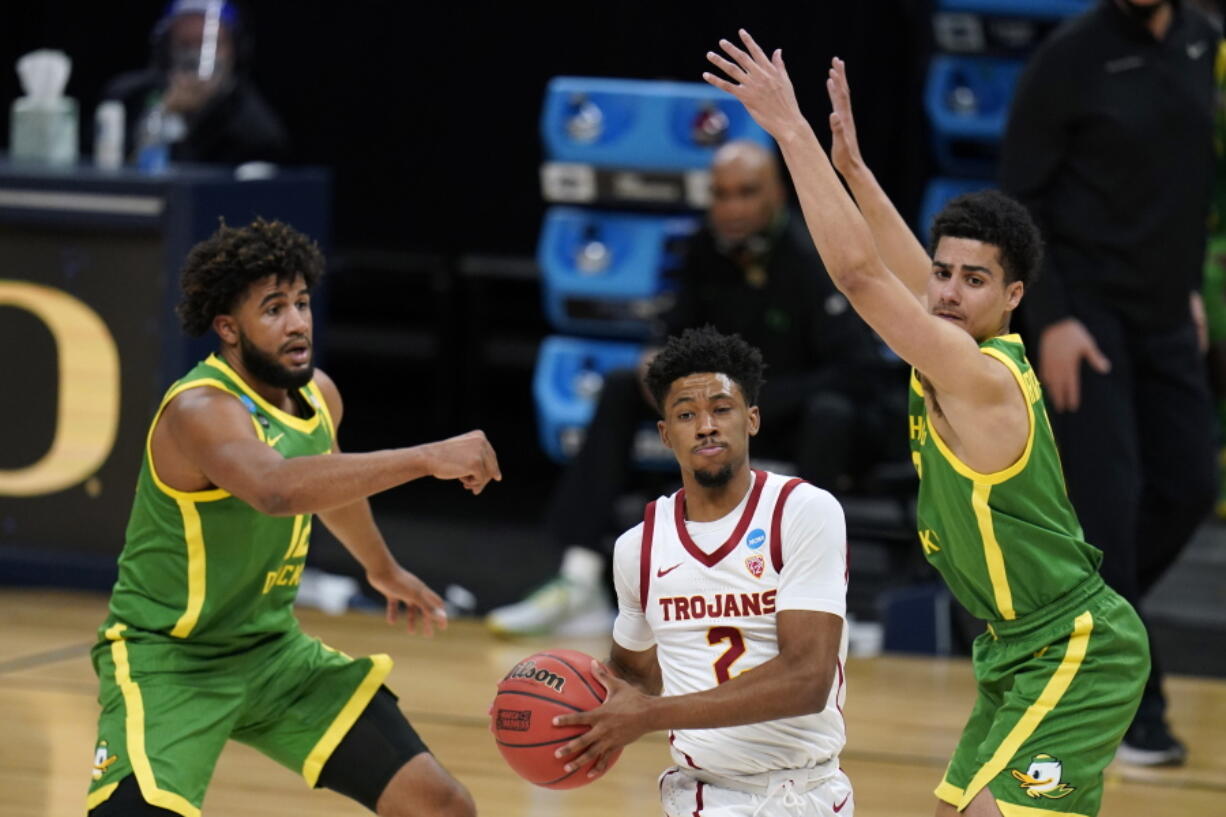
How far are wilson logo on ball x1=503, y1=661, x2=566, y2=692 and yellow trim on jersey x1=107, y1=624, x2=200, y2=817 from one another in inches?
27.7

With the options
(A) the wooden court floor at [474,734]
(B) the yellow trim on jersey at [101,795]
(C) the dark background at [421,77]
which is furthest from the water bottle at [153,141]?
(B) the yellow trim on jersey at [101,795]

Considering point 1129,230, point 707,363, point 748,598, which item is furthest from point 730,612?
point 1129,230

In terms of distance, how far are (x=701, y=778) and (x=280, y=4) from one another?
8.25 meters

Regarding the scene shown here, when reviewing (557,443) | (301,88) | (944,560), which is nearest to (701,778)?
(944,560)

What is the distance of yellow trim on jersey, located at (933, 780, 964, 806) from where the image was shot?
402cm

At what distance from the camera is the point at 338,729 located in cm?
442

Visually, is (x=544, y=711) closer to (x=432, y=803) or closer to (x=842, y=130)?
(x=432, y=803)

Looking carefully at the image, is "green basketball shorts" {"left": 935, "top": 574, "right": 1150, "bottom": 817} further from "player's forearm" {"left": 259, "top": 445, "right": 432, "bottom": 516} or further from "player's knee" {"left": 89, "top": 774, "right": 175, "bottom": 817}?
"player's knee" {"left": 89, "top": 774, "right": 175, "bottom": 817}

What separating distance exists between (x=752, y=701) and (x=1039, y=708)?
657 millimetres

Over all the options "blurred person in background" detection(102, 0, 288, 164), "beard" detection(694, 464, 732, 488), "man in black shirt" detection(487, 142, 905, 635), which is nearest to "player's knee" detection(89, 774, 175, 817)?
"beard" detection(694, 464, 732, 488)

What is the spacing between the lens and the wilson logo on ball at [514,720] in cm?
388

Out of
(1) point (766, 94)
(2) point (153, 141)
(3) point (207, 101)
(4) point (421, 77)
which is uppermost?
(4) point (421, 77)

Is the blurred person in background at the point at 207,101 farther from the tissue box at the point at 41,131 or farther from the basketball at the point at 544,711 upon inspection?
the basketball at the point at 544,711

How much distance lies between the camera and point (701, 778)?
3.86 meters
